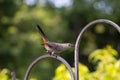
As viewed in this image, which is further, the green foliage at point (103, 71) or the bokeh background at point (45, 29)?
the bokeh background at point (45, 29)

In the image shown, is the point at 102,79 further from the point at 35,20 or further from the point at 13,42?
the point at 35,20

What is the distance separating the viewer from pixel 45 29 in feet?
29.7

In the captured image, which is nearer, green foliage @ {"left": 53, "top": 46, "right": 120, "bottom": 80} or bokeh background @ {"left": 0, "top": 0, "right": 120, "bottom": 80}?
green foliage @ {"left": 53, "top": 46, "right": 120, "bottom": 80}

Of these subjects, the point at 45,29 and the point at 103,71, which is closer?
the point at 103,71

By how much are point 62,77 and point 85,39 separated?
8.02m

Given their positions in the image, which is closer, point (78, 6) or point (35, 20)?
point (35, 20)

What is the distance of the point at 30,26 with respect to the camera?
→ 29.1ft

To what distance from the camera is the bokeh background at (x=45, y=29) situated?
8227 mm

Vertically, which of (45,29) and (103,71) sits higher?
(45,29)

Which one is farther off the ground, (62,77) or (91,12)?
(91,12)

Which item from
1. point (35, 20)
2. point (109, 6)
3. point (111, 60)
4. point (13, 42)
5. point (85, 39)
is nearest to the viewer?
point (111, 60)

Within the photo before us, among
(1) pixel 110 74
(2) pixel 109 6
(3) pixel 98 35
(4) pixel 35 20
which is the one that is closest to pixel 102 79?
(1) pixel 110 74

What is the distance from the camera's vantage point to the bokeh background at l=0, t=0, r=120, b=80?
27.0 feet

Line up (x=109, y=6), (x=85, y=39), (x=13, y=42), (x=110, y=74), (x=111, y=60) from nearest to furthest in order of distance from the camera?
(x=110, y=74)
(x=111, y=60)
(x=13, y=42)
(x=109, y=6)
(x=85, y=39)
